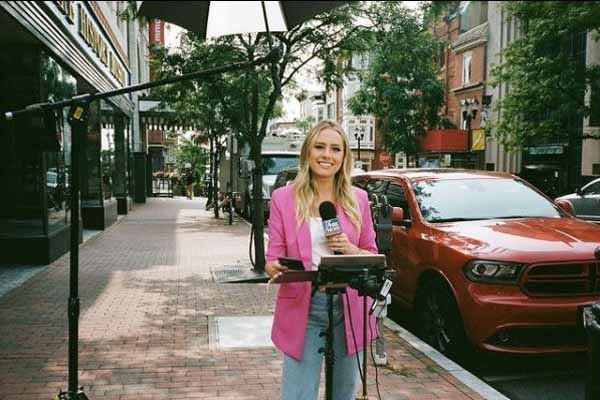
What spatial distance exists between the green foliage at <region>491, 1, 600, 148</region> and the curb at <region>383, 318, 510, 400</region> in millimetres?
15545

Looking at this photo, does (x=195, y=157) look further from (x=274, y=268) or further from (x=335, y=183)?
(x=274, y=268)

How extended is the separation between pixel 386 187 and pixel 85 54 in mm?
9542

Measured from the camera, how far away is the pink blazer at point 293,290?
291 cm

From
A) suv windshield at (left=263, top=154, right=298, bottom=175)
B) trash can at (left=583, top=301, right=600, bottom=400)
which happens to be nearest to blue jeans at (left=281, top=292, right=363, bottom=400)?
trash can at (left=583, top=301, right=600, bottom=400)

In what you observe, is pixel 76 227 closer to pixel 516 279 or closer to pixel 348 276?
pixel 348 276

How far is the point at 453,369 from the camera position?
16.4 ft

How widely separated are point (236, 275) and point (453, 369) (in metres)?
5.03

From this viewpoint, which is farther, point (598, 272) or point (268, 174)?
point (268, 174)

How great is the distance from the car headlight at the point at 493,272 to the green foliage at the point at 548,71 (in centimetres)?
1558

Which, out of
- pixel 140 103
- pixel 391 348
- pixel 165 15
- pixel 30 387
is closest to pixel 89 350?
pixel 30 387

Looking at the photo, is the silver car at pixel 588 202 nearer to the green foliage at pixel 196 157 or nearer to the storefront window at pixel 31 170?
the storefront window at pixel 31 170

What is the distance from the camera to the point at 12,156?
36.5 feet

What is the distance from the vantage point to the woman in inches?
115

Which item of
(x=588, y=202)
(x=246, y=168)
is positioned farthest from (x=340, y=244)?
(x=588, y=202)
